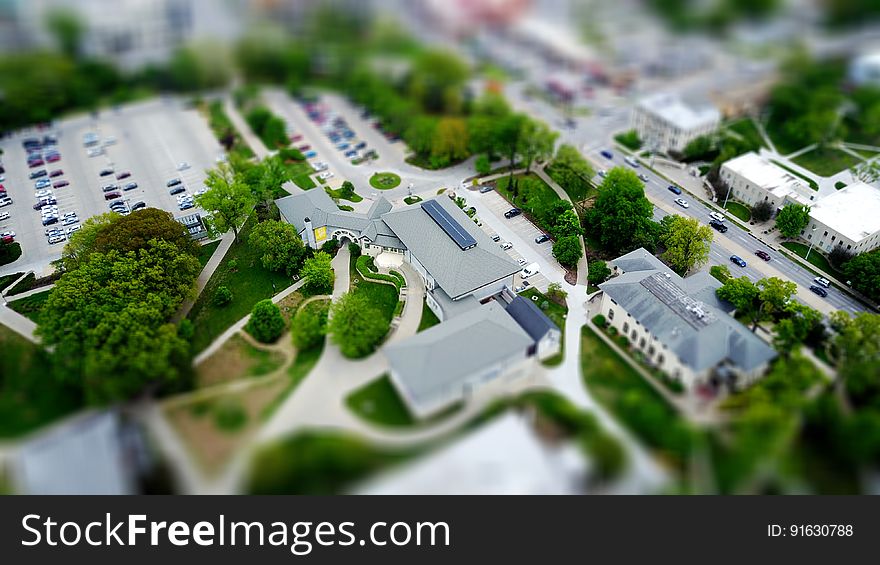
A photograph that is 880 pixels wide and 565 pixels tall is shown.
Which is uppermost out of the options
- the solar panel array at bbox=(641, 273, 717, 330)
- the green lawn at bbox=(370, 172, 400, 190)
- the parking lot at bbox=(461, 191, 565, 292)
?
the solar panel array at bbox=(641, 273, 717, 330)

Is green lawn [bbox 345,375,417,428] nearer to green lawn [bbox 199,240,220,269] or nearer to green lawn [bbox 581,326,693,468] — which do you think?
green lawn [bbox 581,326,693,468]

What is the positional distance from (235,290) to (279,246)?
6.36m

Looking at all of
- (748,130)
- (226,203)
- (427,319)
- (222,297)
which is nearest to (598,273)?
(427,319)

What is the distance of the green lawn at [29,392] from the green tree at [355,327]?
21860 millimetres

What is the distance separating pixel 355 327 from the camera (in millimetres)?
56562

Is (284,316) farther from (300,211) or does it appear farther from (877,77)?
(877,77)

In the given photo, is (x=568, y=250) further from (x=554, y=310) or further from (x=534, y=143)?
(x=534, y=143)

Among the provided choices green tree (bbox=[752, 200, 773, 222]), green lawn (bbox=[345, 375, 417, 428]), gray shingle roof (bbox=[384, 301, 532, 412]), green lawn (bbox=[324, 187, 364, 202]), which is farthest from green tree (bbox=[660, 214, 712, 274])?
green lawn (bbox=[324, 187, 364, 202])

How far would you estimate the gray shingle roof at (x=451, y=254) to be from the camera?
6141 cm

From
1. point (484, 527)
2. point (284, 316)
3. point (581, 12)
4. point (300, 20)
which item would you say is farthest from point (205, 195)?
point (581, 12)

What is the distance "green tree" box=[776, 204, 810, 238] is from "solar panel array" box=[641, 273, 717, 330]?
2120cm

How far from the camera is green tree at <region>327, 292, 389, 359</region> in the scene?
55.9m

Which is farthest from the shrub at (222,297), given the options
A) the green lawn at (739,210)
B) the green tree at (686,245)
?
the green lawn at (739,210)

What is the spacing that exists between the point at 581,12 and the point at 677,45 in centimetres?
2128
